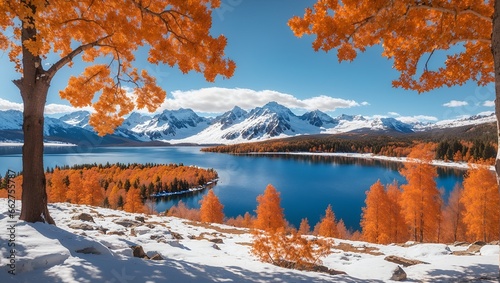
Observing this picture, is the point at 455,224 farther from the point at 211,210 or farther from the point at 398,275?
the point at 398,275

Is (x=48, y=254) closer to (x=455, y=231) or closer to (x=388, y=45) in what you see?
(x=388, y=45)

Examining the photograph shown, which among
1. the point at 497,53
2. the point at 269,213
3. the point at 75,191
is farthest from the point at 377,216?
the point at 75,191

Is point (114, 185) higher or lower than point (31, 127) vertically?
lower

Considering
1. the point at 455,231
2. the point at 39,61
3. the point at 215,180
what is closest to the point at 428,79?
the point at 39,61

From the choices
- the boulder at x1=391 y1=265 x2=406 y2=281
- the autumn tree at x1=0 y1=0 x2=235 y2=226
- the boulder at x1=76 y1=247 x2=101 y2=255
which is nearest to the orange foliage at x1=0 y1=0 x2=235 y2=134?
the autumn tree at x1=0 y1=0 x2=235 y2=226

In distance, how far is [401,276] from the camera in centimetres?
698

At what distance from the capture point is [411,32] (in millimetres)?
6961

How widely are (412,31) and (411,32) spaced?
4 cm

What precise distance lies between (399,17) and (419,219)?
84.3 feet


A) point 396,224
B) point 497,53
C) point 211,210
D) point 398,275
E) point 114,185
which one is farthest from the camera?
point 114,185

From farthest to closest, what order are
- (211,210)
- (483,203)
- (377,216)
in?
1. (211,210)
2. (377,216)
3. (483,203)

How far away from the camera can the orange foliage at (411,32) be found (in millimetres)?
6090

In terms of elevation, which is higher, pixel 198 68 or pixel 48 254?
pixel 198 68

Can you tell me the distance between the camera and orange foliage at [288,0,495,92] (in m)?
6.09
